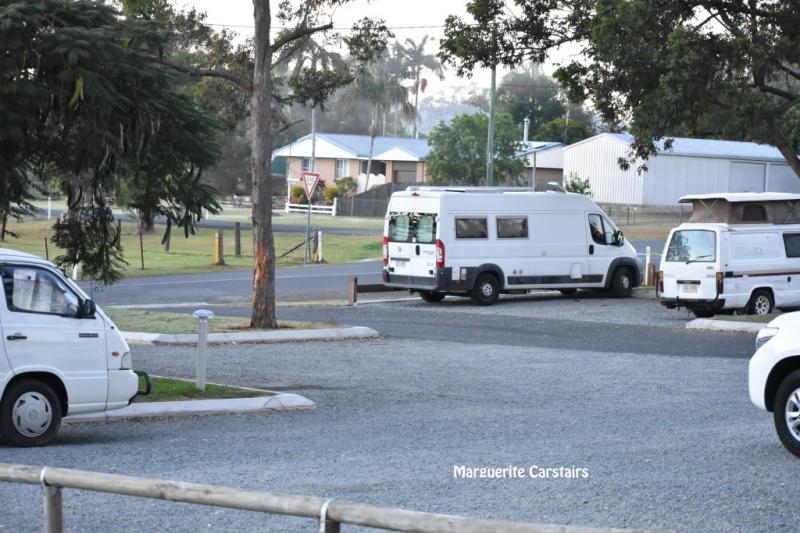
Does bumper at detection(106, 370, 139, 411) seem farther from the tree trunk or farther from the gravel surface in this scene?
the tree trunk

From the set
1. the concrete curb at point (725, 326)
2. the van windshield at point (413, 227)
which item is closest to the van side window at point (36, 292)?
the concrete curb at point (725, 326)

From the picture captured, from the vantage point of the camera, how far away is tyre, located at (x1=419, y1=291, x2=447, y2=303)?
1204 inches

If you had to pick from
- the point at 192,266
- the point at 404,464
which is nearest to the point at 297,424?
the point at 404,464

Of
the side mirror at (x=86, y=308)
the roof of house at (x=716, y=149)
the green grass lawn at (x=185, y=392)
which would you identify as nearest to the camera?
the side mirror at (x=86, y=308)

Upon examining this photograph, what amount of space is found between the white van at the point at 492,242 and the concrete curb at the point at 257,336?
19.4ft

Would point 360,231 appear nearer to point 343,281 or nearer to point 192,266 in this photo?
point 192,266

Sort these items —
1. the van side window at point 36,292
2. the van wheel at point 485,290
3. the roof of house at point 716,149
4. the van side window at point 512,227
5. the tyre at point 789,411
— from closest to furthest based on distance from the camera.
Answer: the tyre at point 789,411, the van side window at point 36,292, the van wheel at point 485,290, the van side window at point 512,227, the roof of house at point 716,149

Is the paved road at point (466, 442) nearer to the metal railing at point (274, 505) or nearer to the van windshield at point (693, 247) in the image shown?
the metal railing at point (274, 505)

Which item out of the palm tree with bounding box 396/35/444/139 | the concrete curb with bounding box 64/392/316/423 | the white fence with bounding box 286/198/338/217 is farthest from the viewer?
the palm tree with bounding box 396/35/444/139

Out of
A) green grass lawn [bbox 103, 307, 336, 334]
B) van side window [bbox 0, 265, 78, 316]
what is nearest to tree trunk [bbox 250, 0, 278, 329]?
green grass lawn [bbox 103, 307, 336, 334]

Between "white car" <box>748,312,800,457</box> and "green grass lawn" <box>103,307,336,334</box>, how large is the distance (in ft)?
42.0

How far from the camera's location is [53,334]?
1162 cm

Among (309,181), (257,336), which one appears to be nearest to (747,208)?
(257,336)

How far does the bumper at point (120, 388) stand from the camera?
1202 centimetres
